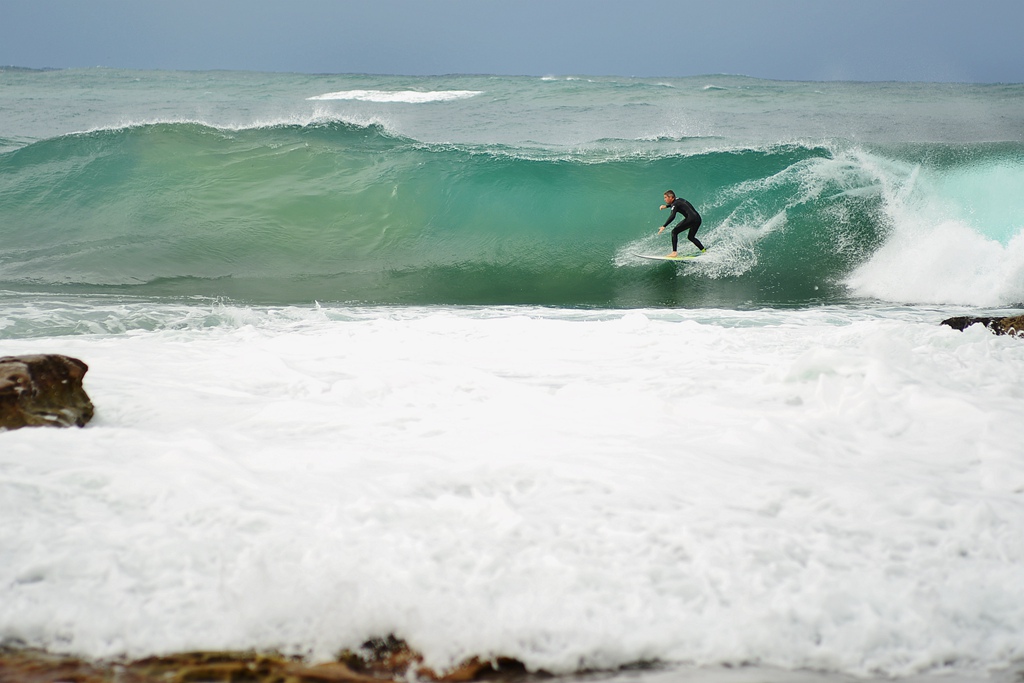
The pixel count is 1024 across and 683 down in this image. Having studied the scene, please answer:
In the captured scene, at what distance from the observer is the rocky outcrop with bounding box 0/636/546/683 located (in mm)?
1739

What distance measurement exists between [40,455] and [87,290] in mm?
7332

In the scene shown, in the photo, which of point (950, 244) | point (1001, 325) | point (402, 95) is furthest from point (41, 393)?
point (402, 95)

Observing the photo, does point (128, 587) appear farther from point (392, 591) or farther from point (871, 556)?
point (871, 556)

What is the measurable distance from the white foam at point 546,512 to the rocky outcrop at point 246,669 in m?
0.05

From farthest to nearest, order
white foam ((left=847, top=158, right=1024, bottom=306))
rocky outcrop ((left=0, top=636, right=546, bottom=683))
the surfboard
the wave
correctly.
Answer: the surfboard
the wave
white foam ((left=847, top=158, right=1024, bottom=306))
rocky outcrop ((left=0, top=636, right=546, bottom=683))

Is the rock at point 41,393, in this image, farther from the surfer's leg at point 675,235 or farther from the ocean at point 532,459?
the surfer's leg at point 675,235

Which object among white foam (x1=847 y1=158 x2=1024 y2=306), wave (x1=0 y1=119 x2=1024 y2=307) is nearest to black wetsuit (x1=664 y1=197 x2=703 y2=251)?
wave (x1=0 y1=119 x2=1024 y2=307)

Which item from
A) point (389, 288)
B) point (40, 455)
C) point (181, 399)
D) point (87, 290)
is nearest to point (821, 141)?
point (389, 288)

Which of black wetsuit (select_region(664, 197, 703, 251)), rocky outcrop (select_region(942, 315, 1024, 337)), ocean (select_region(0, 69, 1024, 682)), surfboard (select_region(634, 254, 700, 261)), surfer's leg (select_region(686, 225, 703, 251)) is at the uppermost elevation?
black wetsuit (select_region(664, 197, 703, 251))

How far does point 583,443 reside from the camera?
351 centimetres

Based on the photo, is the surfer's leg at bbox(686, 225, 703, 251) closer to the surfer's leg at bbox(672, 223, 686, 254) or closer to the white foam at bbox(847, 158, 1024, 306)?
the surfer's leg at bbox(672, 223, 686, 254)

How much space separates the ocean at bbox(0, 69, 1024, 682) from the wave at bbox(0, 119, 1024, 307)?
0.13m

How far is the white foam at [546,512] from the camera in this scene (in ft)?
6.55

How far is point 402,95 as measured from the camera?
109ft
